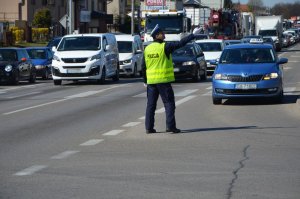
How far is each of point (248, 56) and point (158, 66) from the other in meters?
8.07

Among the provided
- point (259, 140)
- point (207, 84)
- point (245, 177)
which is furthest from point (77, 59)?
point (245, 177)

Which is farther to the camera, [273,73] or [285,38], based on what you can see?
[285,38]

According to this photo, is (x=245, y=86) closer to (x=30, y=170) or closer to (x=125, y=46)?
(x=30, y=170)

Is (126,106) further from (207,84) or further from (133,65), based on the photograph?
(133,65)

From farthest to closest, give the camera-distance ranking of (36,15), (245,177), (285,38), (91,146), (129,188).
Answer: (285,38), (36,15), (91,146), (245,177), (129,188)

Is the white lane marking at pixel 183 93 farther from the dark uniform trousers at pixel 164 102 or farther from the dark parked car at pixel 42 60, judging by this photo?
the dark parked car at pixel 42 60

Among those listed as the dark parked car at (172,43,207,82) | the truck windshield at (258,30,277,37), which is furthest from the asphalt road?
the truck windshield at (258,30,277,37)

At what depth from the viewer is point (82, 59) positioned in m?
32.8

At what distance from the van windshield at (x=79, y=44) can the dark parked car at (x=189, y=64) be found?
305 cm

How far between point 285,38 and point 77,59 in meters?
65.9

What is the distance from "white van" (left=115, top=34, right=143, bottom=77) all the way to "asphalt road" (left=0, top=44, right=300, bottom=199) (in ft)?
51.6

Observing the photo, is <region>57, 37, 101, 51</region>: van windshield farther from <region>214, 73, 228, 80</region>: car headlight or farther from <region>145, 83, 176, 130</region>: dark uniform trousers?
<region>145, 83, 176, 130</region>: dark uniform trousers

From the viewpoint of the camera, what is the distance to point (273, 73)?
21.8 metres

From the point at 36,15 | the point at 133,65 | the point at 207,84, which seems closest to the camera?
the point at 207,84
